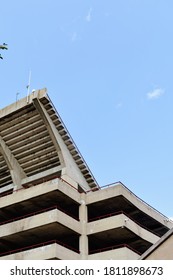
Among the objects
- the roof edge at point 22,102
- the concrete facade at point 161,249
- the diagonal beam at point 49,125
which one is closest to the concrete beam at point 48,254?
the diagonal beam at point 49,125

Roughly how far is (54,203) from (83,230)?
3.71m

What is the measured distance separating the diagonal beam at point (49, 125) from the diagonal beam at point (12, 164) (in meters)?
5.28

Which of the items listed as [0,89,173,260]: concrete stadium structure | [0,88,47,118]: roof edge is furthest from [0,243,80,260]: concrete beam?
[0,88,47,118]: roof edge

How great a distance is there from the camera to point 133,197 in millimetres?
40688

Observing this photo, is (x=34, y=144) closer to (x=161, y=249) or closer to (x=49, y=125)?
(x=49, y=125)

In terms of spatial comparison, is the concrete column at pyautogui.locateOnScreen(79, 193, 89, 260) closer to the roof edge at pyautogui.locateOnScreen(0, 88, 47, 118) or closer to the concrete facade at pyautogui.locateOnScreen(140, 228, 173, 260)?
the roof edge at pyautogui.locateOnScreen(0, 88, 47, 118)

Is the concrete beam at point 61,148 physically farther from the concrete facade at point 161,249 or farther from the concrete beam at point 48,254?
the concrete facade at point 161,249

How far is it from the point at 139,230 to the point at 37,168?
12.4 m

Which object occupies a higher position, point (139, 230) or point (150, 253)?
point (139, 230)

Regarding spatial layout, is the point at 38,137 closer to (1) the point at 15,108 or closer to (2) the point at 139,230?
(1) the point at 15,108

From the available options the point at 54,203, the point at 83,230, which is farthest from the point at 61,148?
the point at 83,230

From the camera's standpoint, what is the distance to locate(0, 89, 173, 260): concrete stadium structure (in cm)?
3675

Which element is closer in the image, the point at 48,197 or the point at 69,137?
the point at 48,197
